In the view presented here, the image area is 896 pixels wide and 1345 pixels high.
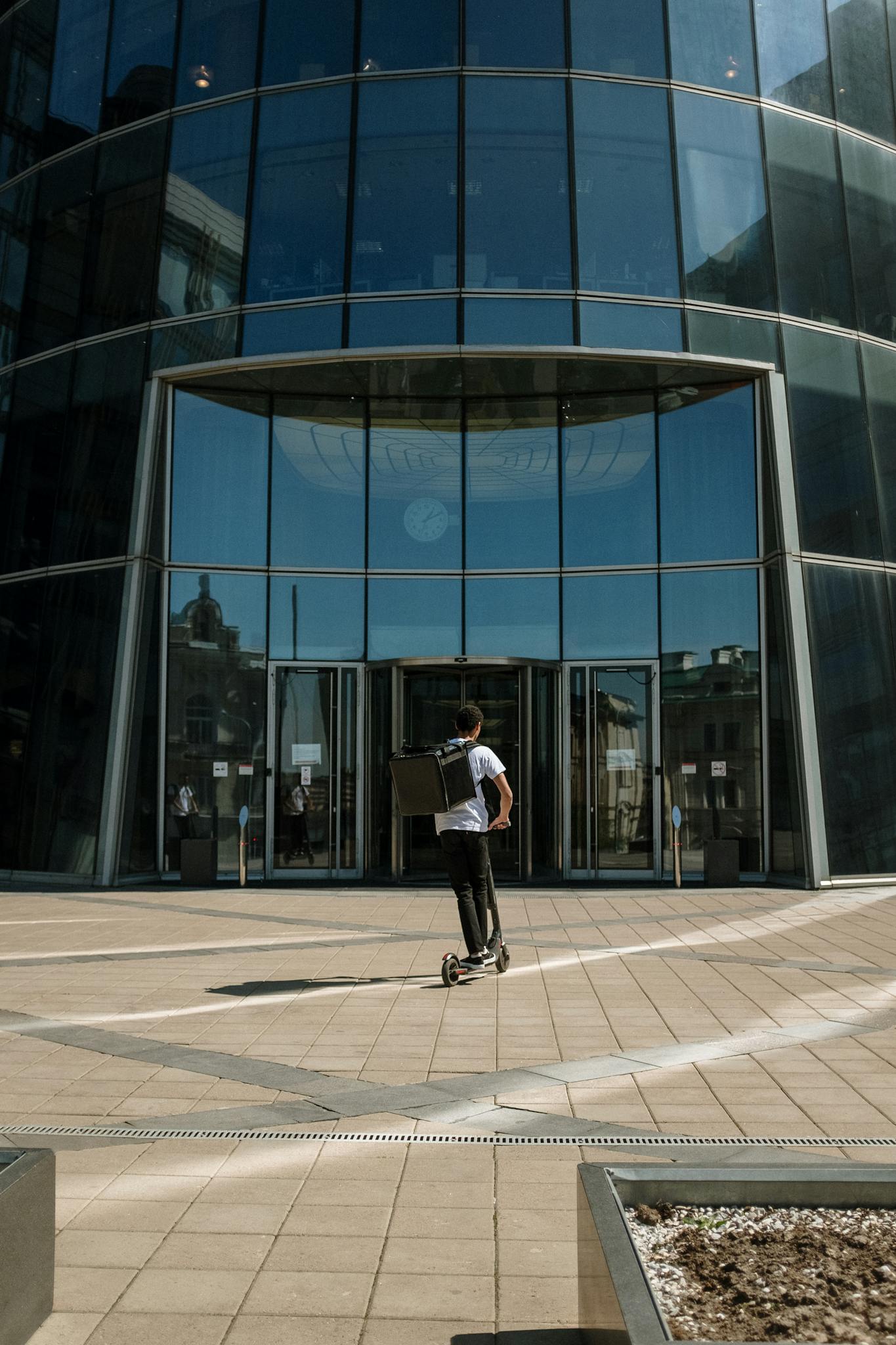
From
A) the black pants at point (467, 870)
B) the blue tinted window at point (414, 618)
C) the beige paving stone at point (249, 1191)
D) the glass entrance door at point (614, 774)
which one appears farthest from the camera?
the blue tinted window at point (414, 618)

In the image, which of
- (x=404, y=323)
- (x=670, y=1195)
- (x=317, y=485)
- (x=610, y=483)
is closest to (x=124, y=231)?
(x=317, y=485)

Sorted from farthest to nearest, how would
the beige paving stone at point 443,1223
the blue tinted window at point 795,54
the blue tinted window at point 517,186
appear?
the blue tinted window at point 795,54, the blue tinted window at point 517,186, the beige paving stone at point 443,1223

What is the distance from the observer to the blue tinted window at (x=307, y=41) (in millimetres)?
16859

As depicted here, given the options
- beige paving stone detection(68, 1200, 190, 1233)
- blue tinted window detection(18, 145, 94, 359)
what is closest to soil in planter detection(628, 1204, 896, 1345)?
beige paving stone detection(68, 1200, 190, 1233)

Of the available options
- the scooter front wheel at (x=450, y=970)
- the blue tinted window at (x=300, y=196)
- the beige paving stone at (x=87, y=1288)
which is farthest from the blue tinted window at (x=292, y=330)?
the beige paving stone at (x=87, y=1288)

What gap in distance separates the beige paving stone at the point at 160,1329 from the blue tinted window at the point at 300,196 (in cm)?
1458

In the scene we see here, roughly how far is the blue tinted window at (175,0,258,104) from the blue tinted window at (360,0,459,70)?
1702 mm

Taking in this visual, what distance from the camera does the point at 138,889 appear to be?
52.0 ft

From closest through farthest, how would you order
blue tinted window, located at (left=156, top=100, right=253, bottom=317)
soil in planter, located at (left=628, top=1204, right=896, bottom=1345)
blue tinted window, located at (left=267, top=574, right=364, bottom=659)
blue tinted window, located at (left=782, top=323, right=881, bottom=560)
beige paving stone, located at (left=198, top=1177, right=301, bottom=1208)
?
soil in planter, located at (left=628, top=1204, right=896, bottom=1345) → beige paving stone, located at (left=198, top=1177, right=301, bottom=1208) → blue tinted window, located at (left=782, top=323, right=881, bottom=560) → blue tinted window, located at (left=156, top=100, right=253, bottom=317) → blue tinted window, located at (left=267, top=574, right=364, bottom=659)

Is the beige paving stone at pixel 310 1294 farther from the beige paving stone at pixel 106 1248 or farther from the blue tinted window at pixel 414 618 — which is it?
the blue tinted window at pixel 414 618

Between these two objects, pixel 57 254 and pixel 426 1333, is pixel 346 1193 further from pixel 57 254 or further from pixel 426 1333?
pixel 57 254

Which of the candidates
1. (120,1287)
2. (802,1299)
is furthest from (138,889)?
(802,1299)

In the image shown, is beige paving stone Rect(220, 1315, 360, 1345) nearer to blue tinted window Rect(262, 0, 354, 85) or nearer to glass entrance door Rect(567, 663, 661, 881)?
glass entrance door Rect(567, 663, 661, 881)

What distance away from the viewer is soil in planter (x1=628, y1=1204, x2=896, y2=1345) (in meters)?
2.43
